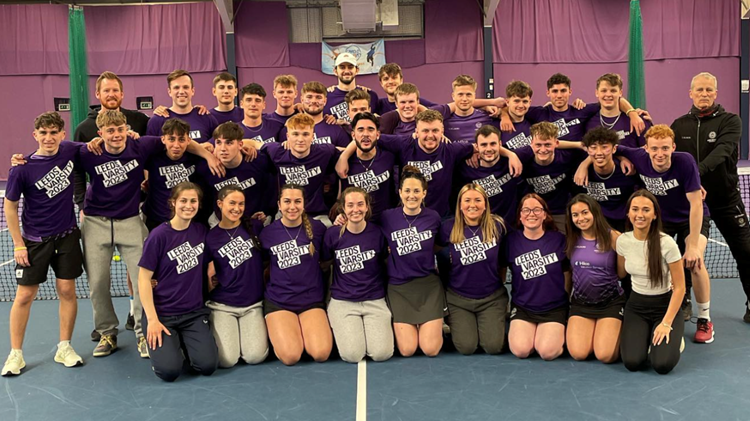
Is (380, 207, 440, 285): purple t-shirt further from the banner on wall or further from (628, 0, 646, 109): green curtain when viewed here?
the banner on wall

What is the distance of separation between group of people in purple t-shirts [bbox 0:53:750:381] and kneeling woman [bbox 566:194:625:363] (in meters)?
0.01

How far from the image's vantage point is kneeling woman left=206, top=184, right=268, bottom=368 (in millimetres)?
5465

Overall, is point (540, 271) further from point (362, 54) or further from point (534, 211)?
point (362, 54)

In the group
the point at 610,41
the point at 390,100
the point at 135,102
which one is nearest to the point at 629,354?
the point at 390,100

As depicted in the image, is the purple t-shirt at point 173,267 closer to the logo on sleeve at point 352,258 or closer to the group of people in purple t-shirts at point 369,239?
the group of people in purple t-shirts at point 369,239

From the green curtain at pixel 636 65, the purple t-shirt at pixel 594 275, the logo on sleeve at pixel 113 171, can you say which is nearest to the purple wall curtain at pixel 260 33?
the green curtain at pixel 636 65

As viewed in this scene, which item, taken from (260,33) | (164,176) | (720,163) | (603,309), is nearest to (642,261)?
(603,309)

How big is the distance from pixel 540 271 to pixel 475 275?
0.59m

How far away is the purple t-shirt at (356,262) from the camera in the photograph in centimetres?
569

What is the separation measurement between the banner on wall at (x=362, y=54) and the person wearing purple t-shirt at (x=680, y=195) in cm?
1580

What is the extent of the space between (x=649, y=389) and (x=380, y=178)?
3062 millimetres

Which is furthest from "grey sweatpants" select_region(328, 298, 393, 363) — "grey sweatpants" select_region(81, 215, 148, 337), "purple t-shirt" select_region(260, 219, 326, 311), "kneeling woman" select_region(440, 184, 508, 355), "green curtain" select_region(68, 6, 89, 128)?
"green curtain" select_region(68, 6, 89, 128)

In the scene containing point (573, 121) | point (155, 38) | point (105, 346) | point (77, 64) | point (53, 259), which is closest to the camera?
point (53, 259)

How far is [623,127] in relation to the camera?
21.7ft
